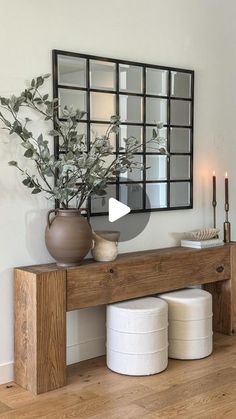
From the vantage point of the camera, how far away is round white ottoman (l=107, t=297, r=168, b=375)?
129 inches

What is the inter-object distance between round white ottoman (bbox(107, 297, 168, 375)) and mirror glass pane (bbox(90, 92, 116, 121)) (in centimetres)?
115

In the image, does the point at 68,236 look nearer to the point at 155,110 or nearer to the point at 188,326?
the point at 188,326

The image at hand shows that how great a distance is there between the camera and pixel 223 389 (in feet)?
10.2

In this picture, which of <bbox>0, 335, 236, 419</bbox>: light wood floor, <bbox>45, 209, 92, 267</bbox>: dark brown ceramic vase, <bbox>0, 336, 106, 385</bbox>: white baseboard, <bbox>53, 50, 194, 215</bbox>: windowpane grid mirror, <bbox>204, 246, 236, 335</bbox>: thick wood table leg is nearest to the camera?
<bbox>0, 335, 236, 419</bbox>: light wood floor

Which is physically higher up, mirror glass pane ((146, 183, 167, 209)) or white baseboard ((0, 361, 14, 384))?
mirror glass pane ((146, 183, 167, 209))

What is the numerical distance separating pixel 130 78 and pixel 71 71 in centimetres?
46

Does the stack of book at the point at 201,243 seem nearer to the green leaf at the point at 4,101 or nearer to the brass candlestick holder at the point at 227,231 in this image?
the brass candlestick holder at the point at 227,231

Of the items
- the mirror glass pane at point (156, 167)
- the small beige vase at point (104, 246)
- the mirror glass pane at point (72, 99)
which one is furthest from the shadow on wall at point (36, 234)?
the mirror glass pane at point (156, 167)

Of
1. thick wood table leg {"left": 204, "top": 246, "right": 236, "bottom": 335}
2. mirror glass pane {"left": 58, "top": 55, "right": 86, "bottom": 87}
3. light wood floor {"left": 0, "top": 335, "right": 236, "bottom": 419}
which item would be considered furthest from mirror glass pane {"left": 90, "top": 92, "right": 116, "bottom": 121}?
light wood floor {"left": 0, "top": 335, "right": 236, "bottom": 419}

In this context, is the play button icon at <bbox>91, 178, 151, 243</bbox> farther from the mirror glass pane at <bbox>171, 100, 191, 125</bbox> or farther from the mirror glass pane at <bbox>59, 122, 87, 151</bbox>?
the mirror glass pane at <bbox>171, 100, 191, 125</bbox>

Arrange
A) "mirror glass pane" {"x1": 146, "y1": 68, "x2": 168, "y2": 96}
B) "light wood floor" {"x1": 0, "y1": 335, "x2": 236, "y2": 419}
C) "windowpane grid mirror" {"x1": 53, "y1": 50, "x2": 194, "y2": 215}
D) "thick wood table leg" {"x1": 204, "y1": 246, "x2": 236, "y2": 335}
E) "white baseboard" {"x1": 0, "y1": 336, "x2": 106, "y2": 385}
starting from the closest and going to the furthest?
"light wood floor" {"x1": 0, "y1": 335, "x2": 236, "y2": 419}
"windowpane grid mirror" {"x1": 53, "y1": 50, "x2": 194, "y2": 215}
"white baseboard" {"x1": 0, "y1": 336, "x2": 106, "y2": 385}
"mirror glass pane" {"x1": 146, "y1": 68, "x2": 168, "y2": 96}
"thick wood table leg" {"x1": 204, "y1": 246, "x2": 236, "y2": 335}

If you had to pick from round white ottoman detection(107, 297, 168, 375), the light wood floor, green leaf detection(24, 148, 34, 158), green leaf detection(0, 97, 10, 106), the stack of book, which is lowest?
the light wood floor

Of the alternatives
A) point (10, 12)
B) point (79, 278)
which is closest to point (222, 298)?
point (79, 278)

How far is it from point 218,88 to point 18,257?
6.65 feet
